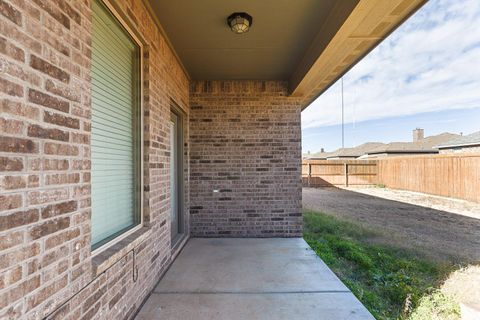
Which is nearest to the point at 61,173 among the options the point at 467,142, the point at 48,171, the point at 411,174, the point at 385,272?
the point at 48,171

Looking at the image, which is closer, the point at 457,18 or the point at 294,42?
the point at 294,42

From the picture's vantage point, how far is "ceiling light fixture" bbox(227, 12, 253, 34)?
116 inches

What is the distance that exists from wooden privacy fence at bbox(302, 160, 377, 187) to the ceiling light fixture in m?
13.4

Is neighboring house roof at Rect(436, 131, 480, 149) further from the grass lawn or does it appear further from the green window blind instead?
the green window blind

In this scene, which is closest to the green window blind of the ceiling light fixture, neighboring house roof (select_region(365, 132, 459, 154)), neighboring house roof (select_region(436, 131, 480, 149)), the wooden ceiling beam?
the ceiling light fixture

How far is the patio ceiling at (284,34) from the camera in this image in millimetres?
2675

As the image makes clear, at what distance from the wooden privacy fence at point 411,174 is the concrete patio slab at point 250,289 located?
9.83m

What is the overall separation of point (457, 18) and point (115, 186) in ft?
31.5

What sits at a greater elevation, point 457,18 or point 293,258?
point 457,18

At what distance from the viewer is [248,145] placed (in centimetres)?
533

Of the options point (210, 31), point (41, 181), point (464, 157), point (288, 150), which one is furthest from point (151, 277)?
point (464, 157)

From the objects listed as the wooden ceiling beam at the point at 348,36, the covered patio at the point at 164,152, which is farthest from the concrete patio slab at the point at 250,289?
the wooden ceiling beam at the point at 348,36

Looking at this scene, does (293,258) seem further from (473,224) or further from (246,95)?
(473,224)

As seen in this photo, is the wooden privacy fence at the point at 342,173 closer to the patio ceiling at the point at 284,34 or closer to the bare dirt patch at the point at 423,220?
the bare dirt patch at the point at 423,220
